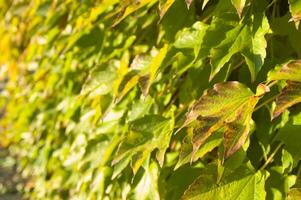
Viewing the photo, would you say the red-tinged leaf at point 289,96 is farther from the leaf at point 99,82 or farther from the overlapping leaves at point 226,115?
the leaf at point 99,82

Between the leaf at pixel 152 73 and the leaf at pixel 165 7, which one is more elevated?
the leaf at pixel 165 7

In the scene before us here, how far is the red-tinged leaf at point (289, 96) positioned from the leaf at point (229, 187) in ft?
0.81

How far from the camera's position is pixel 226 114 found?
1.33 m

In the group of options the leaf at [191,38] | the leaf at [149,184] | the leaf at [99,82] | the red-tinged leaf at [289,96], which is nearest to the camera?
the red-tinged leaf at [289,96]

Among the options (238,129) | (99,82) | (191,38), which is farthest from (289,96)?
(99,82)

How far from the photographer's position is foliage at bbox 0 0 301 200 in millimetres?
1368

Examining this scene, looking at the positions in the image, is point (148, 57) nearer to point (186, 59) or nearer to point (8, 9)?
point (186, 59)

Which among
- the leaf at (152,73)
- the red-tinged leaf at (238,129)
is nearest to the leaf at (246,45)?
the red-tinged leaf at (238,129)

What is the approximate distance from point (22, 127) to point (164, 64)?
2.14 m

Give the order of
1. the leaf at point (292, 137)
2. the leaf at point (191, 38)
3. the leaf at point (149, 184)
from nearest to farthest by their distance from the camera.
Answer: the leaf at point (292, 137) < the leaf at point (191, 38) < the leaf at point (149, 184)

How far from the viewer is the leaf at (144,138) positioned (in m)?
1.56

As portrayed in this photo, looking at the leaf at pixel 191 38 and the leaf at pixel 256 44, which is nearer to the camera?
the leaf at pixel 256 44

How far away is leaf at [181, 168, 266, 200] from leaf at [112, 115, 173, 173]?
0.18 metres

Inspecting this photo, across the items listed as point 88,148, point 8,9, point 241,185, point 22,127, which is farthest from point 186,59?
point 8,9
